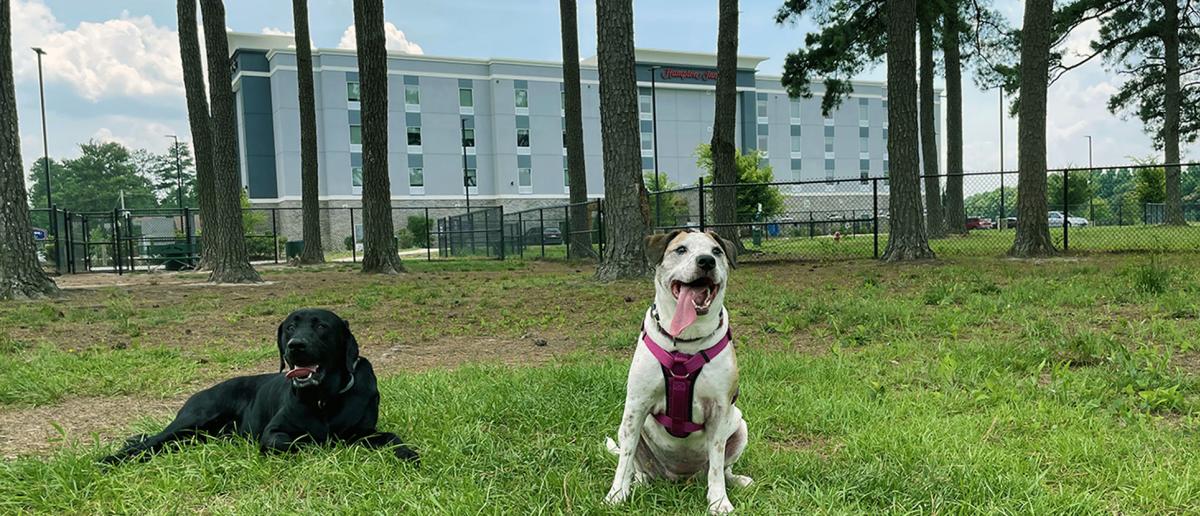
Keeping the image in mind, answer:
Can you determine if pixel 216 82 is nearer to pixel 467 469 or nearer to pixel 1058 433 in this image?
pixel 467 469

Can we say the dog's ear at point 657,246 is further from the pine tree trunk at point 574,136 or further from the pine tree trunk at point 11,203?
the pine tree trunk at point 574,136

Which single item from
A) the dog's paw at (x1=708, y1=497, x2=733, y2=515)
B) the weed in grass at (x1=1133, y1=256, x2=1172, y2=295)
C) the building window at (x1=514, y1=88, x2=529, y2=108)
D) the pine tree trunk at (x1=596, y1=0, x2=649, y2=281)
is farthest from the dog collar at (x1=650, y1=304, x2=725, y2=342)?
the building window at (x1=514, y1=88, x2=529, y2=108)

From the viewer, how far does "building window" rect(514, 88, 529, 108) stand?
57.8 m

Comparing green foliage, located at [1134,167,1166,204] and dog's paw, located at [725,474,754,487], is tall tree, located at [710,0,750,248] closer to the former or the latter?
dog's paw, located at [725,474,754,487]

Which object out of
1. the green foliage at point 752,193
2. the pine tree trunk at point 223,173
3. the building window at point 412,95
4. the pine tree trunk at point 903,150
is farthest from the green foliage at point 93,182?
the pine tree trunk at point 903,150

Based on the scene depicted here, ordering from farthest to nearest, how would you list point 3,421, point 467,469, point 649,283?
point 649,283 → point 3,421 → point 467,469

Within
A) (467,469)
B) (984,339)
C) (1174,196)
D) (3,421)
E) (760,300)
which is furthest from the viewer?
(1174,196)

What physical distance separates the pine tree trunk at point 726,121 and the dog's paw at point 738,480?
11707 mm

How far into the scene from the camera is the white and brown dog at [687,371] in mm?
2629

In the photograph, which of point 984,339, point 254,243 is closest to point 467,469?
point 984,339

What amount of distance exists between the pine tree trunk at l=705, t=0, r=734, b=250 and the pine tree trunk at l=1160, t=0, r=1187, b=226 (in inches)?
590

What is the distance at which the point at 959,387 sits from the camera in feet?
14.4

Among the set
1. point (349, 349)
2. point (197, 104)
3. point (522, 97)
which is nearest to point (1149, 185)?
point (197, 104)

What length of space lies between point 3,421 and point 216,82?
39.0 ft
